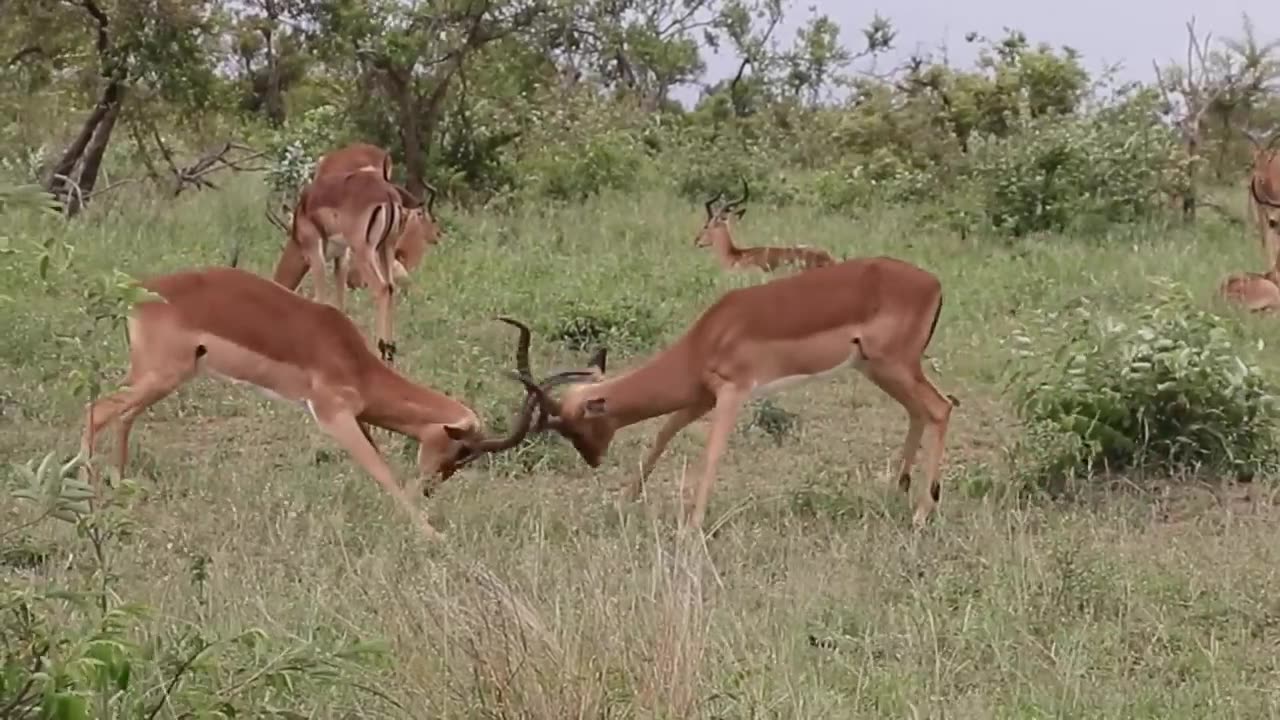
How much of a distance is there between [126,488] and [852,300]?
387 centimetres

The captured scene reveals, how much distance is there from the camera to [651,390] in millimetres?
6098

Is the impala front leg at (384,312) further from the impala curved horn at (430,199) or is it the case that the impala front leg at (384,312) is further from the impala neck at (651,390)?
the impala curved horn at (430,199)

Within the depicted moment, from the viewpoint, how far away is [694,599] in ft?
11.7

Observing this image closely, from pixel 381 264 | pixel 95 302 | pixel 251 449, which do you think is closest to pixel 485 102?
pixel 381 264

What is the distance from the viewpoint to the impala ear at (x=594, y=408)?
606 centimetres

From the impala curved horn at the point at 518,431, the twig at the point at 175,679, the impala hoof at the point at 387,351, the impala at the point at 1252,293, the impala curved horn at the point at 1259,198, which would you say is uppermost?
the twig at the point at 175,679

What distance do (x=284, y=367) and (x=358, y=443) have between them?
415 mm

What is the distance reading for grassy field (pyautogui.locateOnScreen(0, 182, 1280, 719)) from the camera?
11.3 ft

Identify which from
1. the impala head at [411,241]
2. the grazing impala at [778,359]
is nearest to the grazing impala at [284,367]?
the grazing impala at [778,359]

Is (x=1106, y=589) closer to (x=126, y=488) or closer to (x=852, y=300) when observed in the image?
(x=852, y=300)

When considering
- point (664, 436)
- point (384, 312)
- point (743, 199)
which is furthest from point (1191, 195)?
point (664, 436)

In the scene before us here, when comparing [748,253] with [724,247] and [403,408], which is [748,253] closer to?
[724,247]

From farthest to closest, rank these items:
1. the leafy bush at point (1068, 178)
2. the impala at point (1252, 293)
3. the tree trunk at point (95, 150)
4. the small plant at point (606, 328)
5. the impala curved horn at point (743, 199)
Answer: the impala curved horn at point (743, 199)
the leafy bush at point (1068, 178)
the tree trunk at point (95, 150)
the impala at point (1252, 293)
the small plant at point (606, 328)

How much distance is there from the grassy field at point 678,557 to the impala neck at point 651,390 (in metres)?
0.31
